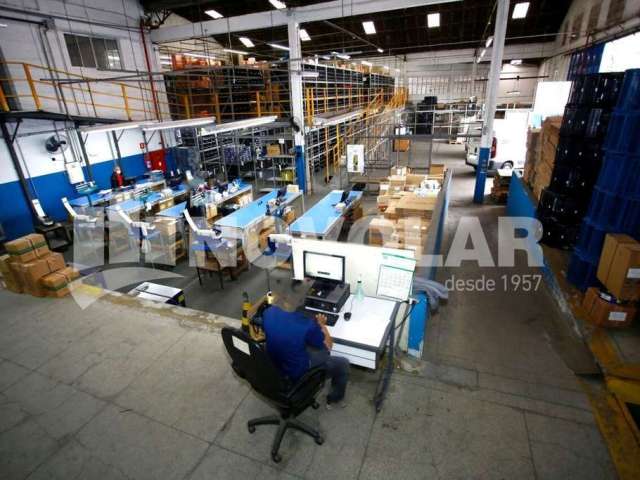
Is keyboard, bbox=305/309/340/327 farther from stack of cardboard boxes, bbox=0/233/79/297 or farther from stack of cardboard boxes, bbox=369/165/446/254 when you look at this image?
stack of cardboard boxes, bbox=0/233/79/297

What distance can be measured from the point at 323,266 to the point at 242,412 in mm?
1555

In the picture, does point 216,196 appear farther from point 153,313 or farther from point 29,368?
point 29,368

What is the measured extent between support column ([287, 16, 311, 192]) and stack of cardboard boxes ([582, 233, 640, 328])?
28.0ft

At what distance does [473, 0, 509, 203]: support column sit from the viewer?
8219mm

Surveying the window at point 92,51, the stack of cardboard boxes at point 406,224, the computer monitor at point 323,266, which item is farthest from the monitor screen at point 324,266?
the window at point 92,51

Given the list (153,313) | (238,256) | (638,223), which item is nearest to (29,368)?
(153,313)

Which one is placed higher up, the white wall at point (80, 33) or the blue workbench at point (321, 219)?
the white wall at point (80, 33)

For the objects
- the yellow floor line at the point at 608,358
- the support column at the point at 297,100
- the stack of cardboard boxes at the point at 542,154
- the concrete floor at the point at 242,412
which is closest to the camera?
the concrete floor at the point at 242,412

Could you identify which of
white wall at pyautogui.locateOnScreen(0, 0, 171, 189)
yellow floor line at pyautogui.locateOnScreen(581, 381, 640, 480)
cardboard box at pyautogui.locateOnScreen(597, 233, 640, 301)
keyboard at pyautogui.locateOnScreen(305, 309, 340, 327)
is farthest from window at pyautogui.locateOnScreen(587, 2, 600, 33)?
white wall at pyautogui.locateOnScreen(0, 0, 171, 189)

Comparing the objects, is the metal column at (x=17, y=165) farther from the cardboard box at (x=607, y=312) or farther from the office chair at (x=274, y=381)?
the cardboard box at (x=607, y=312)

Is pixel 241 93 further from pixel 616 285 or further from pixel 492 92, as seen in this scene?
pixel 616 285

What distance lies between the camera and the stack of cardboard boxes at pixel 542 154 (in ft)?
20.5

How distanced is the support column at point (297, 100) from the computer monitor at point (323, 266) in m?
7.88

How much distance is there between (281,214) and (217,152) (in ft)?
20.4
